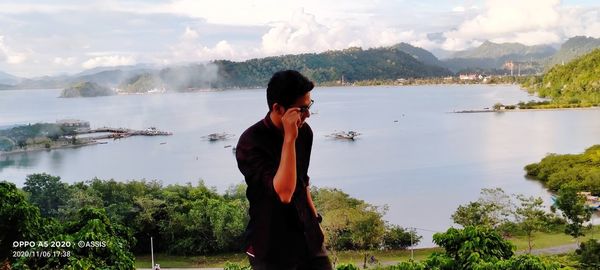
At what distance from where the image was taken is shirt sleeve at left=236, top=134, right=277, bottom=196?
3.88ft

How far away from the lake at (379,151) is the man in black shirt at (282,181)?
6015 mm

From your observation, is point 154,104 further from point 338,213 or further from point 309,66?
point 338,213

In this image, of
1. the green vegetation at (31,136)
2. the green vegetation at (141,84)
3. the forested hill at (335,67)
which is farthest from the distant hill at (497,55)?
the green vegetation at (31,136)

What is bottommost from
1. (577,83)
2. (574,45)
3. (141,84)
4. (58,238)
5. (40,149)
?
(40,149)

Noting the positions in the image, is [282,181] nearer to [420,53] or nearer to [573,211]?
[573,211]

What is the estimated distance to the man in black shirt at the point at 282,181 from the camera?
1163mm

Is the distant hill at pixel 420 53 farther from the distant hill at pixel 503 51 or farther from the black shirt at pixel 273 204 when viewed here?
the black shirt at pixel 273 204

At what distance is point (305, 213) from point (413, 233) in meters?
8.99

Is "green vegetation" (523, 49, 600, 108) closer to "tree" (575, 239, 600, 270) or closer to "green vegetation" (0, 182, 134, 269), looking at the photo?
"tree" (575, 239, 600, 270)

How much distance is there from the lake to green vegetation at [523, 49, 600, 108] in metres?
1.65

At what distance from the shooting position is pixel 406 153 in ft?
79.3

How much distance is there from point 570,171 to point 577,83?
25.8 meters

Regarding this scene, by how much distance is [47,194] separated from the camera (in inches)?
433

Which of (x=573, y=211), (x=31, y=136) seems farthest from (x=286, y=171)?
(x=31, y=136)
